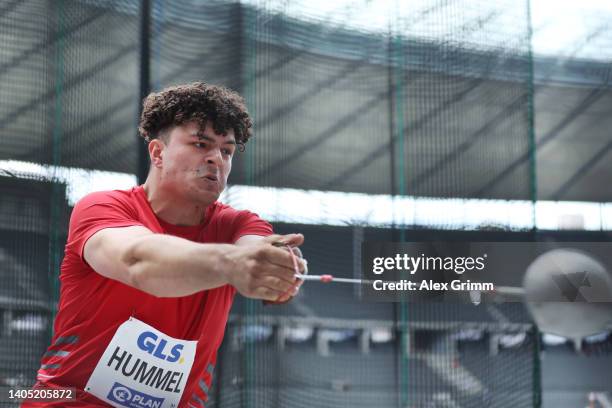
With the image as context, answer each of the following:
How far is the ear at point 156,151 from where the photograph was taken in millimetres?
1890

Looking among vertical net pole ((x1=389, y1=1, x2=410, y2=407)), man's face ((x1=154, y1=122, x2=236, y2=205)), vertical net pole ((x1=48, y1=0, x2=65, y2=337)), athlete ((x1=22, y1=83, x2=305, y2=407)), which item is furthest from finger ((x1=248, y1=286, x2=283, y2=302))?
vertical net pole ((x1=389, y1=1, x2=410, y2=407))

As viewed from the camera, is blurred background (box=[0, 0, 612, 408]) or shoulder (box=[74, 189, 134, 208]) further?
blurred background (box=[0, 0, 612, 408])

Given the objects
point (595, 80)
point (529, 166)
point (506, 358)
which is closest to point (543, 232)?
point (529, 166)

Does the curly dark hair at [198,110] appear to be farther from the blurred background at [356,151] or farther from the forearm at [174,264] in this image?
the blurred background at [356,151]

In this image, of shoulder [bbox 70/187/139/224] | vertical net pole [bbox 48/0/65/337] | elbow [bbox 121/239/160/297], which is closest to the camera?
elbow [bbox 121/239/160/297]

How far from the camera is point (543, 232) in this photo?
460cm

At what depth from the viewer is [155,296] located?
5.85ft

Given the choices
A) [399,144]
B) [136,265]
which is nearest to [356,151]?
[399,144]

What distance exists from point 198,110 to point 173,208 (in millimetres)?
248

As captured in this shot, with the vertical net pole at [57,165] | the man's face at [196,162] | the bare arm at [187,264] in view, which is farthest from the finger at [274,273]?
the vertical net pole at [57,165]

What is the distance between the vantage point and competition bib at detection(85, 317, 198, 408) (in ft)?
6.12

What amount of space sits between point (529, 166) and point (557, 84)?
0.57 metres

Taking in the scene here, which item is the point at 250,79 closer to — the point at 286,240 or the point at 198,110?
the point at 198,110

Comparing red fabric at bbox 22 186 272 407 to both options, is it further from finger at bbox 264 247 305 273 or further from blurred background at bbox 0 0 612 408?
blurred background at bbox 0 0 612 408
